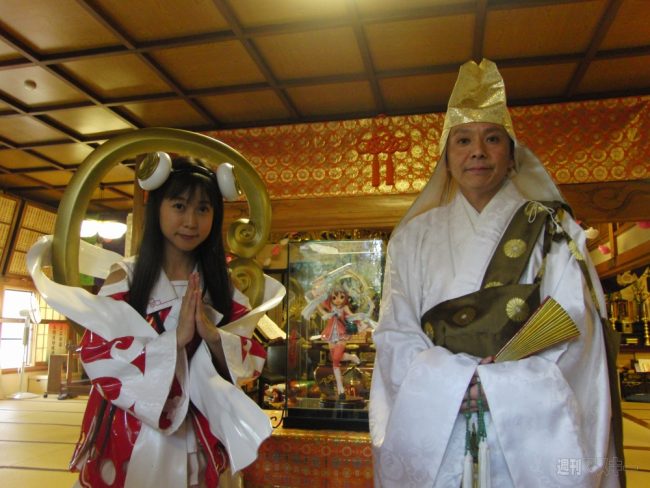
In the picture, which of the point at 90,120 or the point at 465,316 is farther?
the point at 90,120

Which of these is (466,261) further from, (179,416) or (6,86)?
(6,86)

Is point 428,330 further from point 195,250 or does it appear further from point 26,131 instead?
point 26,131

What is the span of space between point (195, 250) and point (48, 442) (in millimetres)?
5053

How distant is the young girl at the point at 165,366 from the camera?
1561 millimetres

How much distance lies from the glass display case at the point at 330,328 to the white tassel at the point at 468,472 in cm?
196

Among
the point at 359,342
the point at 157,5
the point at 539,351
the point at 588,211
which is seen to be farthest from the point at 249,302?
the point at 588,211

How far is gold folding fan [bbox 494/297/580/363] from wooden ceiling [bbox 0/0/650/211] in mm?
2971

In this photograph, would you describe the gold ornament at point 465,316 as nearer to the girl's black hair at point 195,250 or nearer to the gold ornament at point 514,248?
the gold ornament at point 514,248

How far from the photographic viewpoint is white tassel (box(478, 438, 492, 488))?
5.20 ft

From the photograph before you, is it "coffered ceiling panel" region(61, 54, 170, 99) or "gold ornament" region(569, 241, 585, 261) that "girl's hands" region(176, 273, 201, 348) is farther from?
"coffered ceiling panel" region(61, 54, 170, 99)

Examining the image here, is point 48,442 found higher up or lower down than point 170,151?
lower down

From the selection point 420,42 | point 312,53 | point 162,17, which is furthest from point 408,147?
point 162,17

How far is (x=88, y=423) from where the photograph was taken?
1675mm

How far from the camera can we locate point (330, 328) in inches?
145
